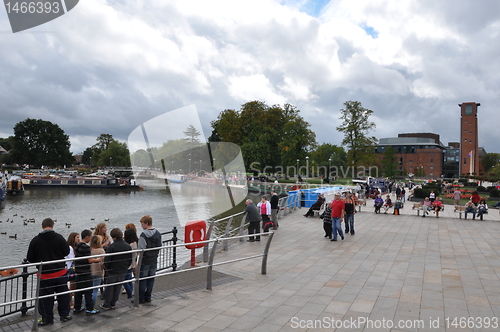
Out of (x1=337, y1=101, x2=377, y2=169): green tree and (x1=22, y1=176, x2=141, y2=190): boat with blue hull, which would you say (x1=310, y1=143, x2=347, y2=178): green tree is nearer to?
(x1=337, y1=101, x2=377, y2=169): green tree

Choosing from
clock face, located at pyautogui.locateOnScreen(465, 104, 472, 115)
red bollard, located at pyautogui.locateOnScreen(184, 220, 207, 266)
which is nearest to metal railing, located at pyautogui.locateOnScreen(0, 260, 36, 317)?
red bollard, located at pyautogui.locateOnScreen(184, 220, 207, 266)

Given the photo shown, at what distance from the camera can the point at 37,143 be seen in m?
95.2

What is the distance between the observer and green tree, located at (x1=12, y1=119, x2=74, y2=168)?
9325 centimetres

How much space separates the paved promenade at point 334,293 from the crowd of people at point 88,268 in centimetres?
27

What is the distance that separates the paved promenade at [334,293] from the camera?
5.53 metres

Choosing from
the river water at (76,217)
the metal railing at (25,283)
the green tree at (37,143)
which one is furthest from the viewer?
the green tree at (37,143)

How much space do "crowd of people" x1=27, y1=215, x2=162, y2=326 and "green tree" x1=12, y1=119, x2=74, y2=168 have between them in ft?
330

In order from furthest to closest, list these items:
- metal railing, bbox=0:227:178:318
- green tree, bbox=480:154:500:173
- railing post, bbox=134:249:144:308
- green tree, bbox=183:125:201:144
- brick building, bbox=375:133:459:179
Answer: green tree, bbox=480:154:500:173 → brick building, bbox=375:133:459:179 → green tree, bbox=183:125:201:144 → railing post, bbox=134:249:144:308 → metal railing, bbox=0:227:178:318

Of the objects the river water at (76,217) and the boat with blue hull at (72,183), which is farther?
the boat with blue hull at (72,183)

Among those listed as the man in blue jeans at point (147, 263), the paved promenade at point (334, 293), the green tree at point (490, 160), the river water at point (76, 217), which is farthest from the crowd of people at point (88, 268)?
the green tree at point (490, 160)

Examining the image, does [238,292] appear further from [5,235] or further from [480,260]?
[5,235]

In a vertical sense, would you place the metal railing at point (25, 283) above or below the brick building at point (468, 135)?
below

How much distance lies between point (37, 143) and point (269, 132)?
67.7 metres

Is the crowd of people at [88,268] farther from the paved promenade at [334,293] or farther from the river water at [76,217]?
the river water at [76,217]
